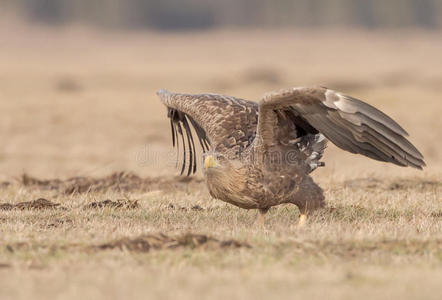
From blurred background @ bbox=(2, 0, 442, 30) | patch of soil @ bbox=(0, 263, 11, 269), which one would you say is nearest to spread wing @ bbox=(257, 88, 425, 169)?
patch of soil @ bbox=(0, 263, 11, 269)

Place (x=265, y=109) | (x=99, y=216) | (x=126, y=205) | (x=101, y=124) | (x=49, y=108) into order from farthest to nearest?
(x=49, y=108) < (x=101, y=124) < (x=126, y=205) < (x=99, y=216) < (x=265, y=109)

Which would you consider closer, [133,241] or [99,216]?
[133,241]

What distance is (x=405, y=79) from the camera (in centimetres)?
3906

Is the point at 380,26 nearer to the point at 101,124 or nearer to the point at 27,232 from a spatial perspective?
the point at 101,124

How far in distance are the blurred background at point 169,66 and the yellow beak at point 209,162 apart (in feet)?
14.4

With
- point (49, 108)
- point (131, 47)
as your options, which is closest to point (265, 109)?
point (49, 108)

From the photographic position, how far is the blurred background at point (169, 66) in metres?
17.7

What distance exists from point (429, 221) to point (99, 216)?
3220 millimetres

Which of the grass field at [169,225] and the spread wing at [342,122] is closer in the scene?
the grass field at [169,225]

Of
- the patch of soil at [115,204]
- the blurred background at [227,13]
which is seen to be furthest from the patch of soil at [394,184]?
the blurred background at [227,13]

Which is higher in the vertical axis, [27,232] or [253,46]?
[253,46]

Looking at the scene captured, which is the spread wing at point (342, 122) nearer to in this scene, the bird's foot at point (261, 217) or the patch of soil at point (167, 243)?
the bird's foot at point (261, 217)

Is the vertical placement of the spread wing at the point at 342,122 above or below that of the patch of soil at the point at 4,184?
above

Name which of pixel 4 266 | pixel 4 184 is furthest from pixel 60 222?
pixel 4 184
